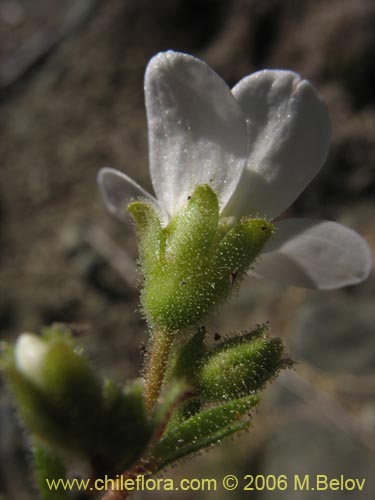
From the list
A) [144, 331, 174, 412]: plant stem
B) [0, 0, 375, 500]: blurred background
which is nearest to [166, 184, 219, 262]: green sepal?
[144, 331, 174, 412]: plant stem

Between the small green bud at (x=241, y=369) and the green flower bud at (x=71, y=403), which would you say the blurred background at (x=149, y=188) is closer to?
the small green bud at (x=241, y=369)

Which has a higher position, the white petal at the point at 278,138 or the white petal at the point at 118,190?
the white petal at the point at 118,190

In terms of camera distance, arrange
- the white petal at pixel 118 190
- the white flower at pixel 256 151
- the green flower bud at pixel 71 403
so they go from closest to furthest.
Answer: the green flower bud at pixel 71 403, the white flower at pixel 256 151, the white petal at pixel 118 190

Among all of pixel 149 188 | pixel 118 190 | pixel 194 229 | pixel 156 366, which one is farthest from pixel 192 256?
pixel 149 188

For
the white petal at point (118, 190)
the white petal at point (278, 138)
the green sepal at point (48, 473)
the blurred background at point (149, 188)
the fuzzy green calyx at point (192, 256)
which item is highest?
the blurred background at point (149, 188)

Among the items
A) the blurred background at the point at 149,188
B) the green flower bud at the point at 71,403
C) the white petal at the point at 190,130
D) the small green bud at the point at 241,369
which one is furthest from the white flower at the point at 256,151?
the blurred background at the point at 149,188

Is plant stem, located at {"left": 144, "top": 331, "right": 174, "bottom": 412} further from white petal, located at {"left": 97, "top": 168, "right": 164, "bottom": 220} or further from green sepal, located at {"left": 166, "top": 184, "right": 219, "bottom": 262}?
white petal, located at {"left": 97, "top": 168, "right": 164, "bottom": 220}

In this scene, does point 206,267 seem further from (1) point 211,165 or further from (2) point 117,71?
(2) point 117,71
